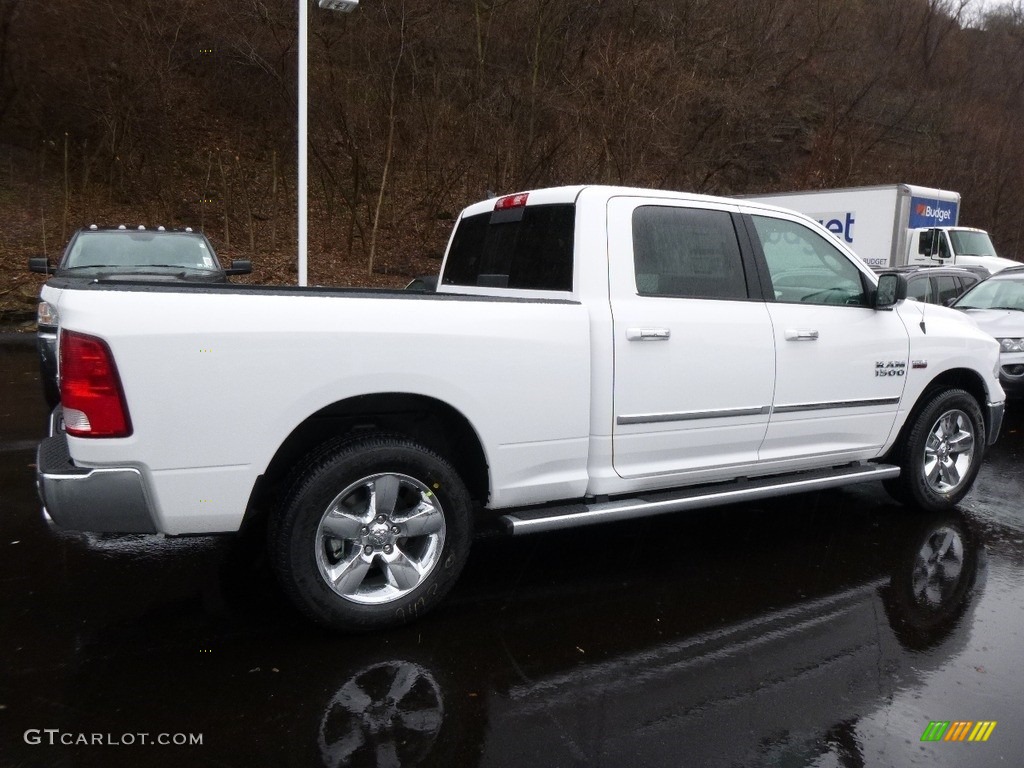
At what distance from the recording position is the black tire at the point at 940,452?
543cm

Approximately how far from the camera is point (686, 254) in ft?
14.6

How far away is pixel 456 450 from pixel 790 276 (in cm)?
224

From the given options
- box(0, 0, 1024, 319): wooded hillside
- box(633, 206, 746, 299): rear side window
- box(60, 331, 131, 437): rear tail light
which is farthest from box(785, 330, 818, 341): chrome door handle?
box(0, 0, 1024, 319): wooded hillside

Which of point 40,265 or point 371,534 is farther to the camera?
point 40,265

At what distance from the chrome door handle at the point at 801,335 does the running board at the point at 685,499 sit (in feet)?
2.63

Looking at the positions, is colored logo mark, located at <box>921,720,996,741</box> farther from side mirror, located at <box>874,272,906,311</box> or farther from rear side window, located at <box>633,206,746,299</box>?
side mirror, located at <box>874,272,906,311</box>

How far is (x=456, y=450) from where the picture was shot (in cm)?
406

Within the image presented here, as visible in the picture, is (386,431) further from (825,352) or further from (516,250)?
(825,352)

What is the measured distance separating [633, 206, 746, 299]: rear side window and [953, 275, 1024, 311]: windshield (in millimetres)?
6881

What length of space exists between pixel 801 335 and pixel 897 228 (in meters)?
16.0

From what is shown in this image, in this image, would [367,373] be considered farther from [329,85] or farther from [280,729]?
[329,85]

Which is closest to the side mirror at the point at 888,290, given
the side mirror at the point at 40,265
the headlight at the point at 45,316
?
the headlight at the point at 45,316

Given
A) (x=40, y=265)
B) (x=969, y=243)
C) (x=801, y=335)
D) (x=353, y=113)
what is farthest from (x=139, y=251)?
(x=969, y=243)

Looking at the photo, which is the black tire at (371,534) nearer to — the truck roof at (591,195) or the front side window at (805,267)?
Result: the truck roof at (591,195)
